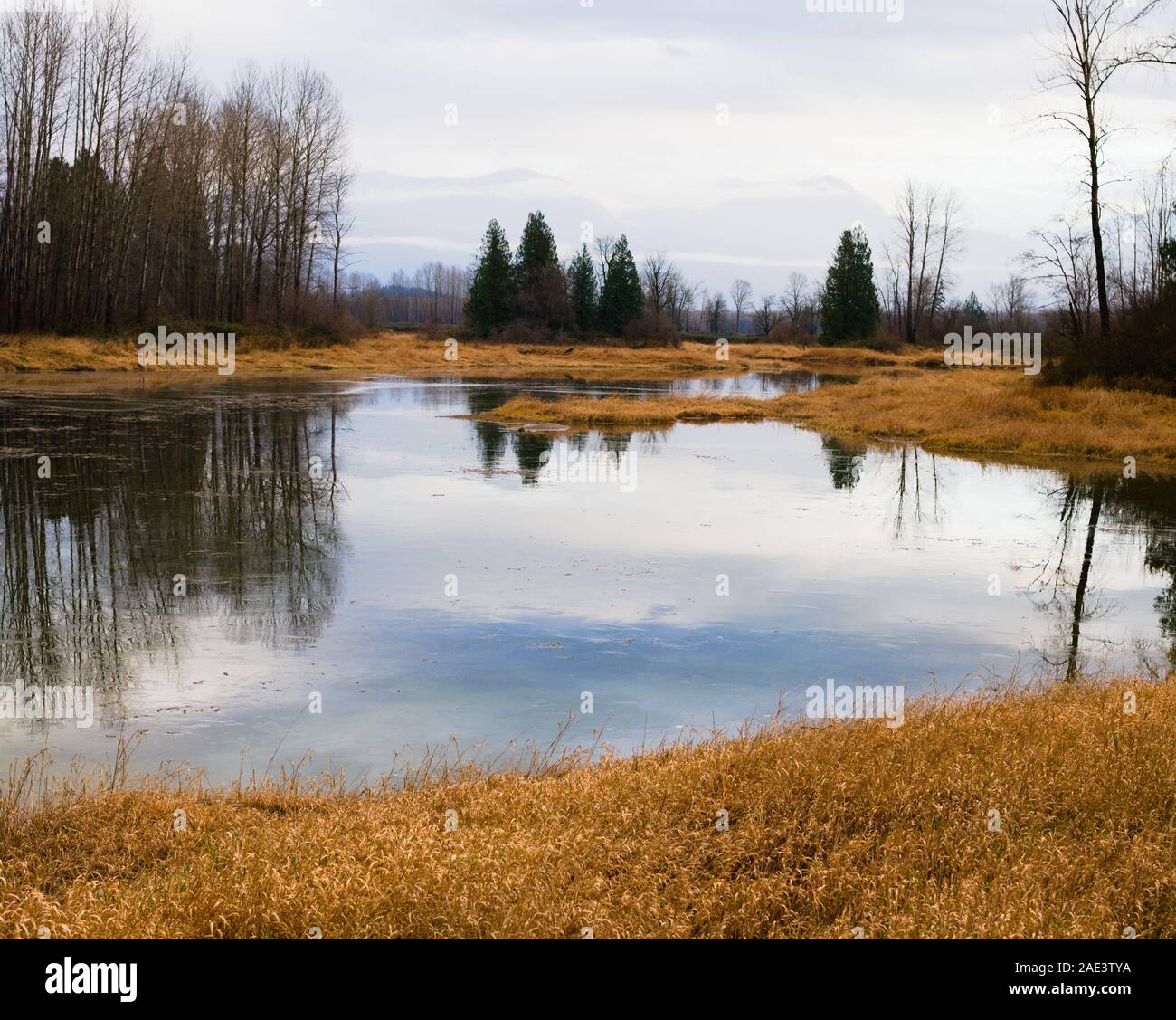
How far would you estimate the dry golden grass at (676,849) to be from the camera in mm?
5266

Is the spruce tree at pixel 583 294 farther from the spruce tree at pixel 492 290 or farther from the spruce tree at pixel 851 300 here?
the spruce tree at pixel 851 300

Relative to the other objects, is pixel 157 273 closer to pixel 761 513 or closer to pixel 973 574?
pixel 761 513

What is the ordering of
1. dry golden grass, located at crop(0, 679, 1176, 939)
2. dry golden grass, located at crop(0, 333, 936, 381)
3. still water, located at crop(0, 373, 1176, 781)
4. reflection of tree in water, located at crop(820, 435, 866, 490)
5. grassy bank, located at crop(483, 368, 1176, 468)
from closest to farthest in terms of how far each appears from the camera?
dry golden grass, located at crop(0, 679, 1176, 939), still water, located at crop(0, 373, 1176, 781), reflection of tree in water, located at crop(820, 435, 866, 490), grassy bank, located at crop(483, 368, 1176, 468), dry golden grass, located at crop(0, 333, 936, 381)

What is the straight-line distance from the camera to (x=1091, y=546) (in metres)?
17.2

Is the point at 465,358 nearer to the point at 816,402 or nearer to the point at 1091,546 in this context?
the point at 816,402

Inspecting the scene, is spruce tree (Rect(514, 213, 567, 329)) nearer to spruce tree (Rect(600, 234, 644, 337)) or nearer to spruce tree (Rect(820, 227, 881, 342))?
spruce tree (Rect(600, 234, 644, 337))

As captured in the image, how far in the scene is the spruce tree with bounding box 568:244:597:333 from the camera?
97.6 m

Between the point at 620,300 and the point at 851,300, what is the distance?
2015 cm

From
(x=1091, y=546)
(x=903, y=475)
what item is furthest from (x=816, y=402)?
(x=1091, y=546)

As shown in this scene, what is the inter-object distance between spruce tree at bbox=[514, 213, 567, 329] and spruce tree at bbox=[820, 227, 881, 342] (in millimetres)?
23757

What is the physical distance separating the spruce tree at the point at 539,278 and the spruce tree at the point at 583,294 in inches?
96.1

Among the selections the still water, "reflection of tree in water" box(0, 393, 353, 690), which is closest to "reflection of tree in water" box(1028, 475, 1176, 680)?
the still water

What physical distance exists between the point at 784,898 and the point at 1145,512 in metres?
17.2
